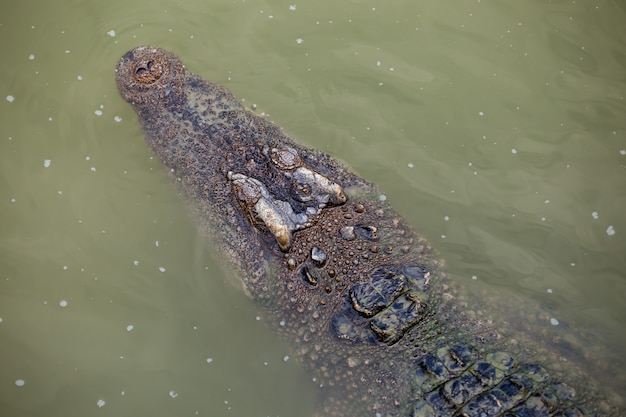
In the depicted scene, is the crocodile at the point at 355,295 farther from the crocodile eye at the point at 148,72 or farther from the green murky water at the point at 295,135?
the crocodile eye at the point at 148,72

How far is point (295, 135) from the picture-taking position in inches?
204

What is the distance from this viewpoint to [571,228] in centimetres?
485

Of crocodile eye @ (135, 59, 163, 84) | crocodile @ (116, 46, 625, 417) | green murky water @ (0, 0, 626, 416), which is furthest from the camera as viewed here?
crocodile eye @ (135, 59, 163, 84)

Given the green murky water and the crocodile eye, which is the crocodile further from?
the crocodile eye

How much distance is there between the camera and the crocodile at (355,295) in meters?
3.59

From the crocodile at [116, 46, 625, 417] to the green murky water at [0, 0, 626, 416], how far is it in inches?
18.6

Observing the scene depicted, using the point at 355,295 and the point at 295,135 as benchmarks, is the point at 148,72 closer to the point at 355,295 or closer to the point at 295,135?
the point at 295,135

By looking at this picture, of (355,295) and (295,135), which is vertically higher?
(295,135)

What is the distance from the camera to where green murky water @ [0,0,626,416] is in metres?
4.47

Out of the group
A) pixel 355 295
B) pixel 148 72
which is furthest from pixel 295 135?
pixel 355 295

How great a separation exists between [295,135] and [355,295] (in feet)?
6.75

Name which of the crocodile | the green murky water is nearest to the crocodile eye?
the green murky water

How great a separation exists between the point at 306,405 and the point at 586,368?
2283 mm

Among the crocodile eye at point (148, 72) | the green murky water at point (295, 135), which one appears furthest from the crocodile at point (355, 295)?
the crocodile eye at point (148, 72)
